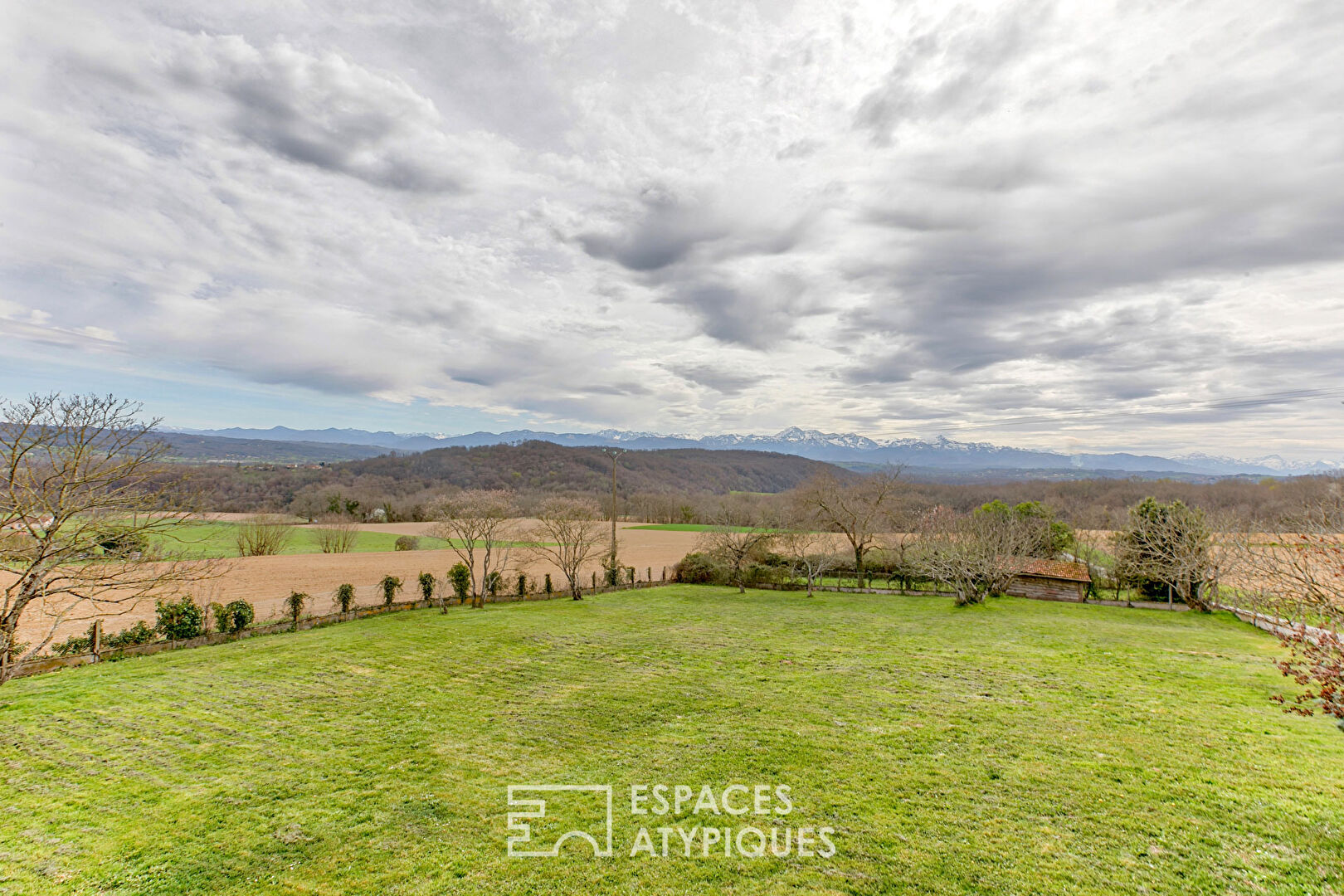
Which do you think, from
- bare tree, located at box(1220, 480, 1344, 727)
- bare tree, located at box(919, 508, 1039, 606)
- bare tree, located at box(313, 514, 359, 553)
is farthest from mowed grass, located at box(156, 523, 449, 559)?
bare tree, located at box(1220, 480, 1344, 727)

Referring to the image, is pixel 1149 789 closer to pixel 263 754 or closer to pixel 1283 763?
pixel 1283 763

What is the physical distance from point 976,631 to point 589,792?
694 inches

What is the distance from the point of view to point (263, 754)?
8.39 metres

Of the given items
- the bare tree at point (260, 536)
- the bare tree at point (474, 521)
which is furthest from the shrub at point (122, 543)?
the bare tree at point (260, 536)

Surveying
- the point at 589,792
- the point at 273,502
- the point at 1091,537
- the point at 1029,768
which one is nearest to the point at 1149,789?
the point at 1029,768

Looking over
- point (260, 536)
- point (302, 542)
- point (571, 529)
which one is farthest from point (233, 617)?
point (302, 542)

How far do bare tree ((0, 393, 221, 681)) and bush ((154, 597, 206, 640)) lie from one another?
8985 millimetres

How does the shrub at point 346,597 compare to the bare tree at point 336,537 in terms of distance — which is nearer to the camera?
the shrub at point 346,597

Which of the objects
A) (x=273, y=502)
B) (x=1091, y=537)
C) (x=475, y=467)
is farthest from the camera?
(x=475, y=467)

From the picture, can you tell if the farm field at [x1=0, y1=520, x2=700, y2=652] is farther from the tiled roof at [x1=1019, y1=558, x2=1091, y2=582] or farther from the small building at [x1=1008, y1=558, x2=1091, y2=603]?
the tiled roof at [x1=1019, y1=558, x2=1091, y2=582]

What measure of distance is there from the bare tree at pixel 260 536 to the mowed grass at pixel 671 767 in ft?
110

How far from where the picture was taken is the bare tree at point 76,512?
8180 millimetres

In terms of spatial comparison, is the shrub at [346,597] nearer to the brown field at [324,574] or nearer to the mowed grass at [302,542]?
the brown field at [324,574]

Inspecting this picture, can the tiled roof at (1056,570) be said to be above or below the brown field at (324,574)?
above
